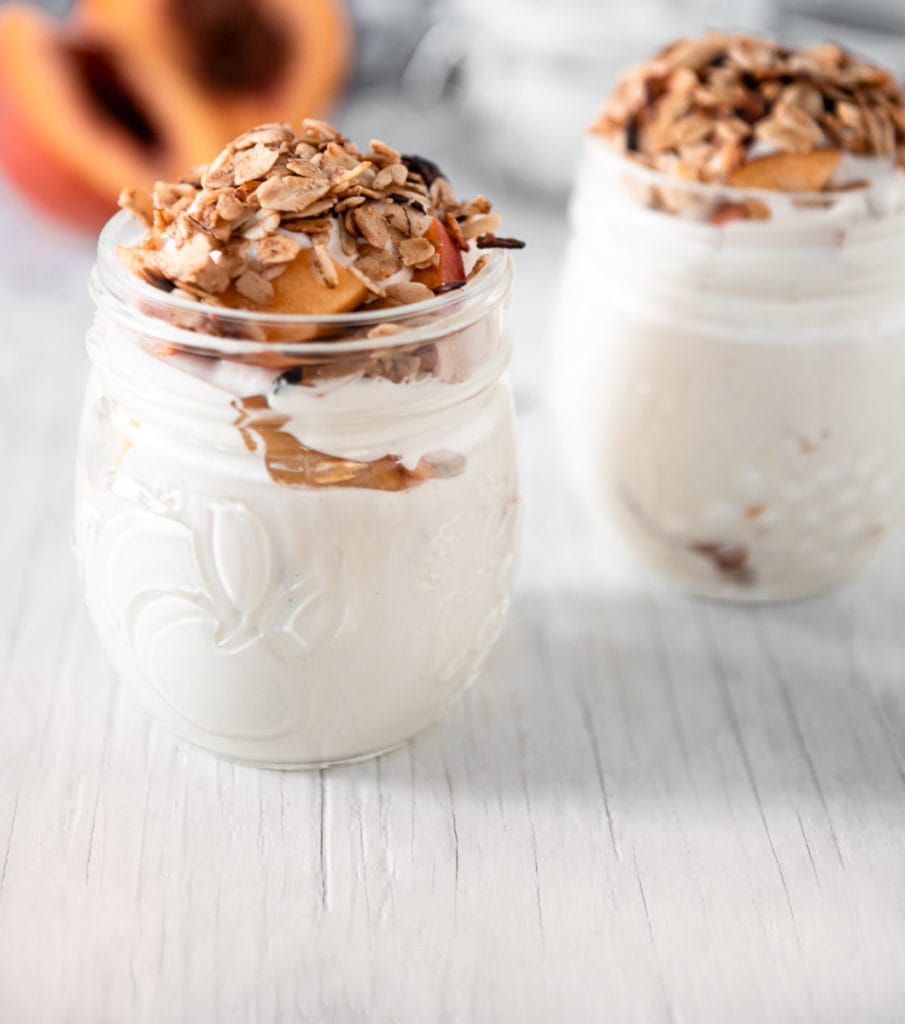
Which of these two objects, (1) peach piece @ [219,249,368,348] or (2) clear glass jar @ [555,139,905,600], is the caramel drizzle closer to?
(1) peach piece @ [219,249,368,348]

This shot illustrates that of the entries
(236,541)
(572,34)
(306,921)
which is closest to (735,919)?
(306,921)

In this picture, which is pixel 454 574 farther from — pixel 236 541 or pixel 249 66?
pixel 249 66

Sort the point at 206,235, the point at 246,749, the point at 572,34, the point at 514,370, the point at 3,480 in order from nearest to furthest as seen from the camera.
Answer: the point at 206,235
the point at 246,749
the point at 3,480
the point at 514,370
the point at 572,34

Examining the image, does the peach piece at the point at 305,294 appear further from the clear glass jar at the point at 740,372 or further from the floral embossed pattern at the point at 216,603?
the clear glass jar at the point at 740,372

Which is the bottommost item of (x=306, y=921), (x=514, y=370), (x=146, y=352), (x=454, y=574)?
(x=514, y=370)

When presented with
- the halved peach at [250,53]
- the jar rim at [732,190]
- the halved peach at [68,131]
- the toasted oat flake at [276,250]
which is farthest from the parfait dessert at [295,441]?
the halved peach at [250,53]

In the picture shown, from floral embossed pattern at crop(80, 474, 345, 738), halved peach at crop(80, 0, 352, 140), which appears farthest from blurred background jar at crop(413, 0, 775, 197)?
floral embossed pattern at crop(80, 474, 345, 738)
